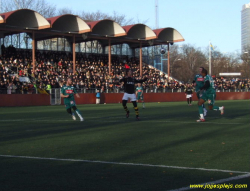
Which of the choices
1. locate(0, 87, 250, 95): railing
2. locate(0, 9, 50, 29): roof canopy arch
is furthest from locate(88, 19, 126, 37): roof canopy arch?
locate(0, 9, 50, 29): roof canopy arch

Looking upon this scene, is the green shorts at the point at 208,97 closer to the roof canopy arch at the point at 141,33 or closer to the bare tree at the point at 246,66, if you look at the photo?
the roof canopy arch at the point at 141,33

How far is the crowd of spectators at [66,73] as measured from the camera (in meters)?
39.7

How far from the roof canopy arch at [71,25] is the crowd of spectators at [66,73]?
133 inches

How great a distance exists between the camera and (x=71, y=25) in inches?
1906

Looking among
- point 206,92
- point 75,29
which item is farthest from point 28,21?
point 206,92

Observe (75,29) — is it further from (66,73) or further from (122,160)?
(122,160)

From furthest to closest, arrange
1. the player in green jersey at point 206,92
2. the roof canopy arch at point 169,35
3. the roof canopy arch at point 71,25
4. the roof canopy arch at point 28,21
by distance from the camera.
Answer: the roof canopy arch at point 169,35, the roof canopy arch at point 71,25, the roof canopy arch at point 28,21, the player in green jersey at point 206,92

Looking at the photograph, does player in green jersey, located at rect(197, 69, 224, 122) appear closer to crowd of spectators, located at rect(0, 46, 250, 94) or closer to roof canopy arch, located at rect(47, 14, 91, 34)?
crowd of spectators, located at rect(0, 46, 250, 94)

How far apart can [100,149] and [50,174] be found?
285 cm

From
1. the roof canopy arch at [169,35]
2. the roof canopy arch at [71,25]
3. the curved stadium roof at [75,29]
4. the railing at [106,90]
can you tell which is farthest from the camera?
the roof canopy arch at [169,35]

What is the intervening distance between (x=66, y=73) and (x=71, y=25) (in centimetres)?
593

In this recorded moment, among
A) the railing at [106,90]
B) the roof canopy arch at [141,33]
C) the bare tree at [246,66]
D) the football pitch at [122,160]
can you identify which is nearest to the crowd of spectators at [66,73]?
the railing at [106,90]

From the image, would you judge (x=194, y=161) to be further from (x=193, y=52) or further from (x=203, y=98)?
(x=193, y=52)

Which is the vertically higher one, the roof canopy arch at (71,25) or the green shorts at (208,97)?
the roof canopy arch at (71,25)
